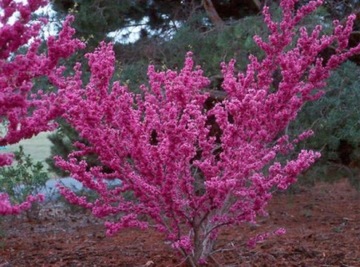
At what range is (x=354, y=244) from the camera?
16.0 feet

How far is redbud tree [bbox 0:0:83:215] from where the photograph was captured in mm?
2281

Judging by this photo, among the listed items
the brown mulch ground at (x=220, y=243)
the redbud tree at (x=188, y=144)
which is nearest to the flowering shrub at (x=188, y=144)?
the redbud tree at (x=188, y=144)

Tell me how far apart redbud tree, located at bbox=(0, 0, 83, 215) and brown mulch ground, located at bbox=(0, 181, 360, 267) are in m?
1.69

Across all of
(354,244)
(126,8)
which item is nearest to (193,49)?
(126,8)

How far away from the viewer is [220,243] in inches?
199

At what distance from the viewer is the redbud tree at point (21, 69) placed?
2281mm

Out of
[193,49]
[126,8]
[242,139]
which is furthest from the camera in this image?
[126,8]

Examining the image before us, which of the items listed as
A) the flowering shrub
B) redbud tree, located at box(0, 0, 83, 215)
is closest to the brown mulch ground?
the flowering shrub

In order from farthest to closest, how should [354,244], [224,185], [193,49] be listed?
[193,49], [354,244], [224,185]

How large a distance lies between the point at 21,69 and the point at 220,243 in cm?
300

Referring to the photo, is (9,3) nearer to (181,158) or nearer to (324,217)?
(181,158)

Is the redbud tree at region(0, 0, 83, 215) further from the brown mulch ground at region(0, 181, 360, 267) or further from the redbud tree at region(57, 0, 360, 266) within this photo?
the brown mulch ground at region(0, 181, 360, 267)

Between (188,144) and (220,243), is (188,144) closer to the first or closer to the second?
(188,144)

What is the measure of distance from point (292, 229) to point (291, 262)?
174 centimetres
